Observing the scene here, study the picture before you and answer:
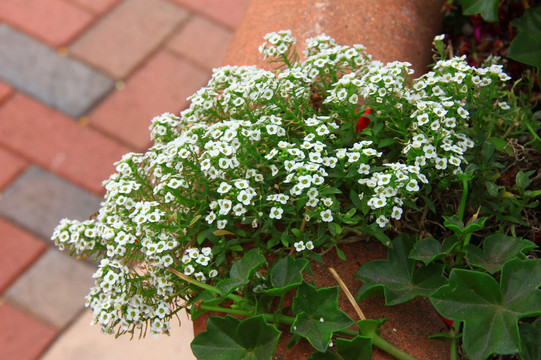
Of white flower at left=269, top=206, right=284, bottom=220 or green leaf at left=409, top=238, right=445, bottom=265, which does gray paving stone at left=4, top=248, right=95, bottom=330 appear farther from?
green leaf at left=409, top=238, right=445, bottom=265

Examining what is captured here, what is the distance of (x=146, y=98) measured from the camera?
91.7 inches

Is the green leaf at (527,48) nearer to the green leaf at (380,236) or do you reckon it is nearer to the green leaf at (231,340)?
the green leaf at (380,236)

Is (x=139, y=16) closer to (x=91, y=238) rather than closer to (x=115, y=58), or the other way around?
(x=115, y=58)

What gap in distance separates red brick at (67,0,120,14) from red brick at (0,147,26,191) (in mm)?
720

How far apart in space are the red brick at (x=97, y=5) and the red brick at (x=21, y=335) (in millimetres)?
1250

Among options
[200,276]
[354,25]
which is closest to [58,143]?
[354,25]

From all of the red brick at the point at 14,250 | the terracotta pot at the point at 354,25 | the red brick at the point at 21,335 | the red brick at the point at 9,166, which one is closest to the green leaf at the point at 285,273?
the terracotta pot at the point at 354,25

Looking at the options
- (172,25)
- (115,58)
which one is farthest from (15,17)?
(172,25)

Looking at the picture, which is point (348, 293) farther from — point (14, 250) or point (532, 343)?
point (14, 250)

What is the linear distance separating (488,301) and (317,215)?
0.27 metres

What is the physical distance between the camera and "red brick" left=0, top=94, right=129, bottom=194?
85.2 inches

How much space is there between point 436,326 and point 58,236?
0.63 m

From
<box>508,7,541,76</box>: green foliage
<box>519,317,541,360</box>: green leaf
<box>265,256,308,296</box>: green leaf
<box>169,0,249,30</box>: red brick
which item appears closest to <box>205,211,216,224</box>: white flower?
<box>265,256,308,296</box>: green leaf

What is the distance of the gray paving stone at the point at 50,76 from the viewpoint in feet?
7.58
